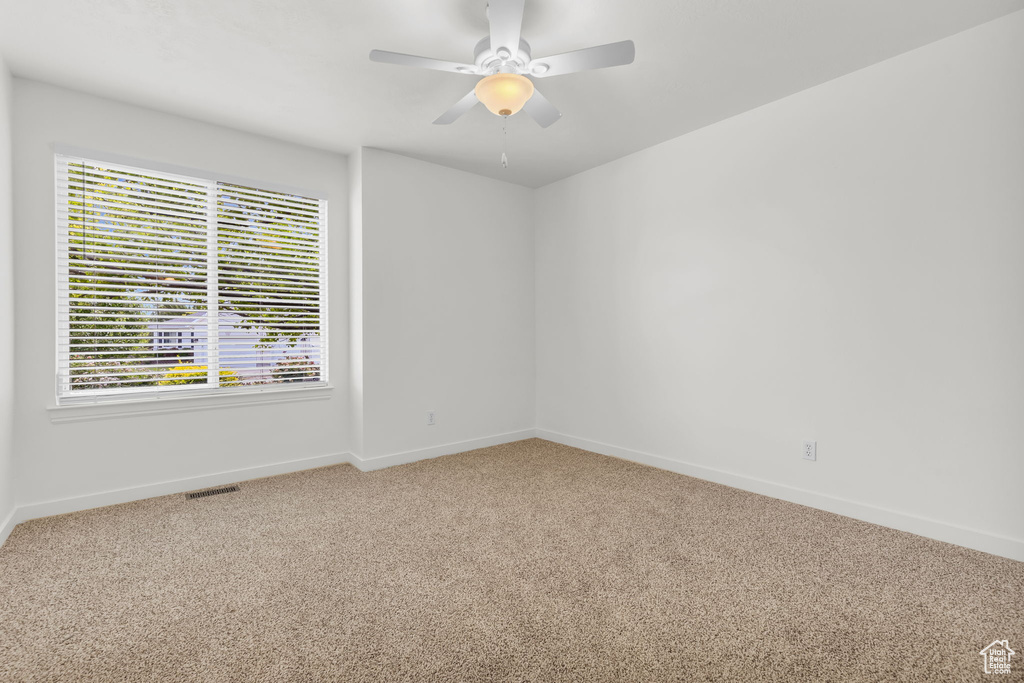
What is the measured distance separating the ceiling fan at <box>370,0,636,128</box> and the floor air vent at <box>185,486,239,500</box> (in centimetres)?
289

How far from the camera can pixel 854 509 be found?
107 inches

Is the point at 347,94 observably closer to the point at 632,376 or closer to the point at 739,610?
the point at 632,376

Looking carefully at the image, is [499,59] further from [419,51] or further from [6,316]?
[6,316]

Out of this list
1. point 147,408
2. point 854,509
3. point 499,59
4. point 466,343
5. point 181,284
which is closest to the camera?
point 499,59

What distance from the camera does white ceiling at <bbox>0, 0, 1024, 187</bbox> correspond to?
2.14 m

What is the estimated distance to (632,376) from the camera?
3.97 m

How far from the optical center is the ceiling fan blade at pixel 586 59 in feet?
6.45

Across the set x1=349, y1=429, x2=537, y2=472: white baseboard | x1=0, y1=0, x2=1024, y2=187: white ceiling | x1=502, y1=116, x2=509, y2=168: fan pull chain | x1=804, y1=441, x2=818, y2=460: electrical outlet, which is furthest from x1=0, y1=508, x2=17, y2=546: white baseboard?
x1=804, y1=441, x2=818, y2=460: electrical outlet

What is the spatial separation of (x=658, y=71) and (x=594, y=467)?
2.77 metres

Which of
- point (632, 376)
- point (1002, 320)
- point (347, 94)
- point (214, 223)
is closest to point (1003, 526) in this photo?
point (1002, 320)

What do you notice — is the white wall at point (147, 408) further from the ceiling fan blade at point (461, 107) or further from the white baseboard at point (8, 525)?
the ceiling fan blade at point (461, 107)

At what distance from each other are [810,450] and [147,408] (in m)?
4.23

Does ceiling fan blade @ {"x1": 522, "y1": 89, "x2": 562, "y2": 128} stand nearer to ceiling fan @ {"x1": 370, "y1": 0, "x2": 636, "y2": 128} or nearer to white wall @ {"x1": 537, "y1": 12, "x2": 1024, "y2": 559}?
ceiling fan @ {"x1": 370, "y1": 0, "x2": 636, "y2": 128}

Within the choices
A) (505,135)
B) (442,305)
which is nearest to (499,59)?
(505,135)
